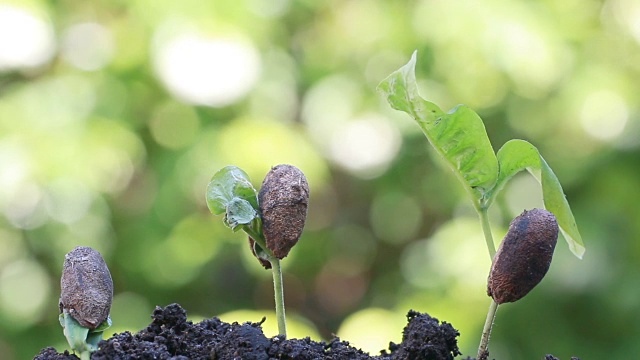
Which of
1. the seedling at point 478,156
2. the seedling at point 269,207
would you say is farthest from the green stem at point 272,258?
the seedling at point 478,156

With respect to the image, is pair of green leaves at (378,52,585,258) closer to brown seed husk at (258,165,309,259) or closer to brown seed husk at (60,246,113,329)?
brown seed husk at (258,165,309,259)

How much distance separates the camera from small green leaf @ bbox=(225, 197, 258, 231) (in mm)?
484

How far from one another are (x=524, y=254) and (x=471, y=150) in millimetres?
72

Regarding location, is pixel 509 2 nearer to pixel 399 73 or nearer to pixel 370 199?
pixel 370 199

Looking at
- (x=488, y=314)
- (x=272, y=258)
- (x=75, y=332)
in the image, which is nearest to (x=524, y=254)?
(x=488, y=314)

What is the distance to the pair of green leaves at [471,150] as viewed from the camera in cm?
49

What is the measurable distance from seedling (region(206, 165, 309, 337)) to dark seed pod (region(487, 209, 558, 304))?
0.12 m

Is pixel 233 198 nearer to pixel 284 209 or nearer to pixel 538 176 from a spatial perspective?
Answer: pixel 284 209

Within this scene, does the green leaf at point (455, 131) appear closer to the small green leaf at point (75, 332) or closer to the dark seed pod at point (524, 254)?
the dark seed pod at point (524, 254)

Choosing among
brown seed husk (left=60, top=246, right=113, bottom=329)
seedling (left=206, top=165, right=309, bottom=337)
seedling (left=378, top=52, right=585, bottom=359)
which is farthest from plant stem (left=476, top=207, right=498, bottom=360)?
brown seed husk (left=60, top=246, right=113, bottom=329)

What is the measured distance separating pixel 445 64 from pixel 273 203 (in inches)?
55.1

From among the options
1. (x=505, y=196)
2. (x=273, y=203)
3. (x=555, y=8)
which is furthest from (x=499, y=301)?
(x=555, y=8)

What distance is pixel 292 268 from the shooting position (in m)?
2.16

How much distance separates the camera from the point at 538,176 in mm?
521
